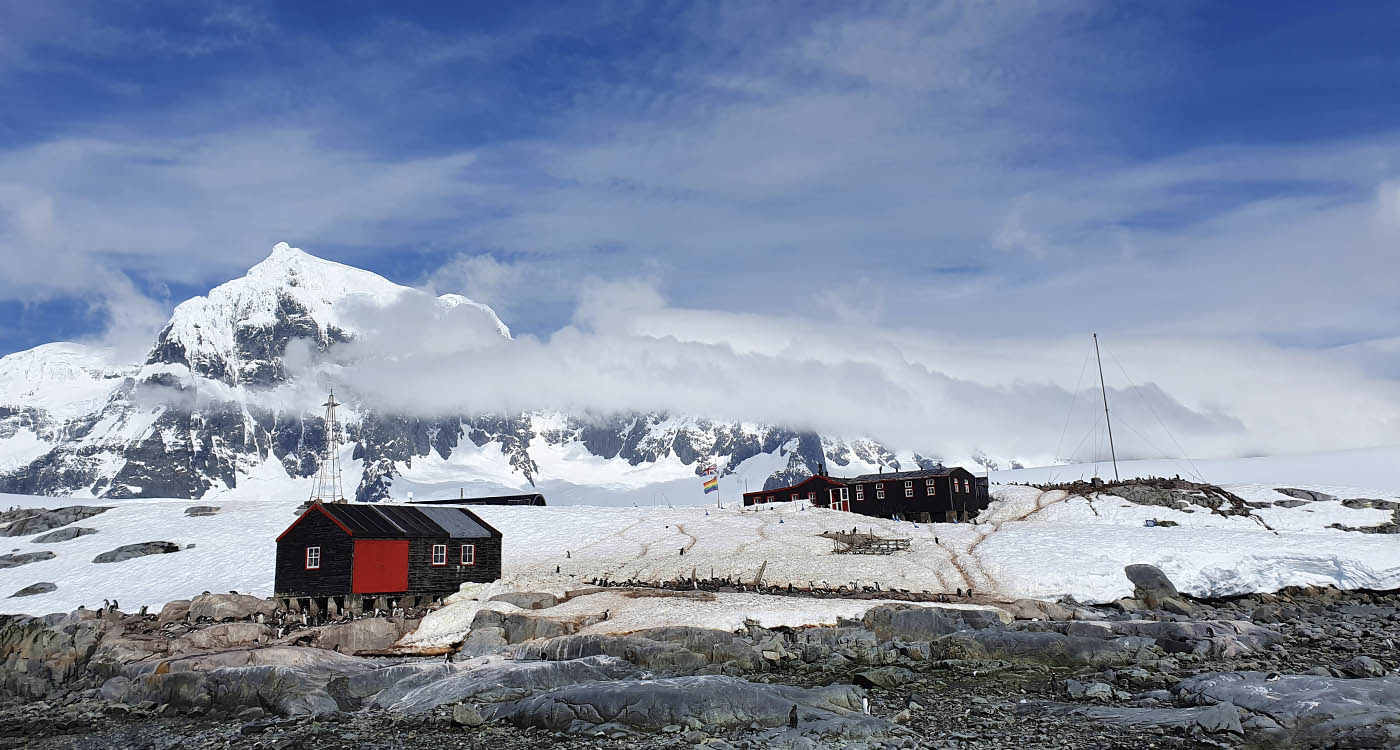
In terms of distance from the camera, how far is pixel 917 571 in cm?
4994

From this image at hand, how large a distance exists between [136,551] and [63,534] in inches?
409

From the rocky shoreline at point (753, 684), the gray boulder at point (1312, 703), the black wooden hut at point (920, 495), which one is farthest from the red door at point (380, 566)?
the black wooden hut at point (920, 495)

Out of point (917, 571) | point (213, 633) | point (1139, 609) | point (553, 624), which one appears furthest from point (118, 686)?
point (1139, 609)

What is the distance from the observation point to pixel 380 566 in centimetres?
5028

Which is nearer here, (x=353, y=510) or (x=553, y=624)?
(x=553, y=624)

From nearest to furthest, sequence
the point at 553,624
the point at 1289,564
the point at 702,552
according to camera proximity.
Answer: the point at 553,624
the point at 1289,564
the point at 702,552

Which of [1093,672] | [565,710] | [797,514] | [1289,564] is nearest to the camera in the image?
[565,710]

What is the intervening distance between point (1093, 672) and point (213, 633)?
33.8m

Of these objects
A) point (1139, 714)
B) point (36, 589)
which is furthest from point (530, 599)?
point (36, 589)

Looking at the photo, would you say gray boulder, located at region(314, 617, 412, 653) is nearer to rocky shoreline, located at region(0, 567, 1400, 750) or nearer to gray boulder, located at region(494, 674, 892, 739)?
rocky shoreline, located at region(0, 567, 1400, 750)

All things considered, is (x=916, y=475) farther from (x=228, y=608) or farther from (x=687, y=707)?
(x=687, y=707)

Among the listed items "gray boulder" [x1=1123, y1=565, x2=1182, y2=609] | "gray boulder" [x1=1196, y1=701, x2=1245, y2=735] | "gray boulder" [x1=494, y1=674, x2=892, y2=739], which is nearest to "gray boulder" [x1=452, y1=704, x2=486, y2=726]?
"gray boulder" [x1=494, y1=674, x2=892, y2=739]

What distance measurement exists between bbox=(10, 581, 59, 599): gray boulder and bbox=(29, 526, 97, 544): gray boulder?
12.7m

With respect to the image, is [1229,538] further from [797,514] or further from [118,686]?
[118,686]
